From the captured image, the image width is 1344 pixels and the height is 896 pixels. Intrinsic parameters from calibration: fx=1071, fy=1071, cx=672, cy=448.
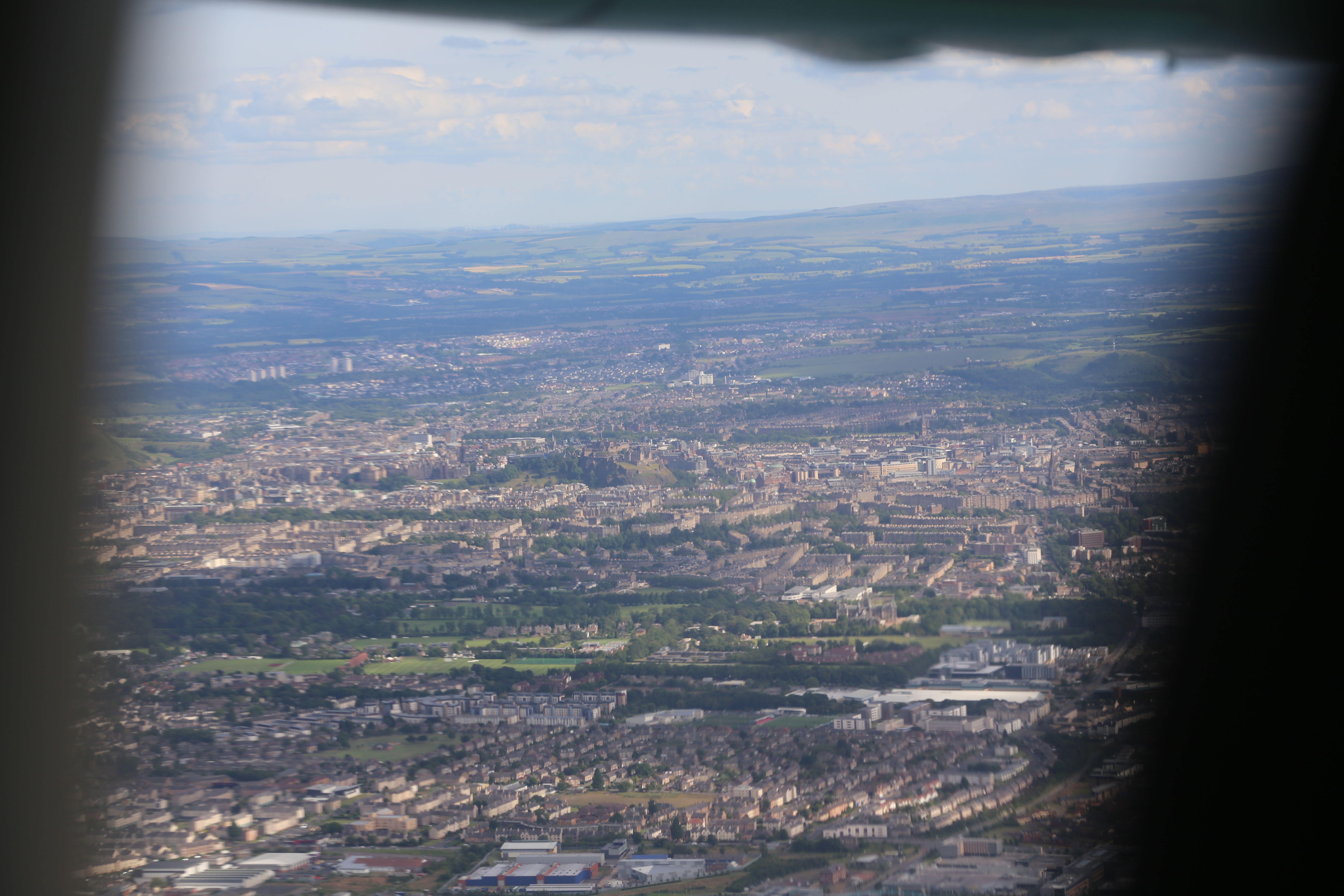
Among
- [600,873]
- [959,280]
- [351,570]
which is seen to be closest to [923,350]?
[959,280]

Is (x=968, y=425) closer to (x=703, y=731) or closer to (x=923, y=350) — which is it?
(x=923, y=350)

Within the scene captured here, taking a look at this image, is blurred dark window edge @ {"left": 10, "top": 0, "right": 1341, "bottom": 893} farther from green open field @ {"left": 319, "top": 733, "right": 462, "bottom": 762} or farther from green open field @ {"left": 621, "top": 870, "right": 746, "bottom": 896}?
A: green open field @ {"left": 319, "top": 733, "right": 462, "bottom": 762}

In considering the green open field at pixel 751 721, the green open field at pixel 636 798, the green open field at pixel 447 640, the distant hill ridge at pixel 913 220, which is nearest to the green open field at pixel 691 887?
the green open field at pixel 636 798

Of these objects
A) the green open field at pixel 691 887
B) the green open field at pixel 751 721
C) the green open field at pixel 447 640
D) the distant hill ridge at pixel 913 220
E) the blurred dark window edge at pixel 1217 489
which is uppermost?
the distant hill ridge at pixel 913 220

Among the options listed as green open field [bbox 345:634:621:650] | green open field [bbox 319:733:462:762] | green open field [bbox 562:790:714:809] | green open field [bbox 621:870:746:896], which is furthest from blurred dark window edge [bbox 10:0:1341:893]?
green open field [bbox 345:634:621:650]

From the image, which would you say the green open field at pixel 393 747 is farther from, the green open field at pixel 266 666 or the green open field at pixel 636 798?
the green open field at pixel 266 666
